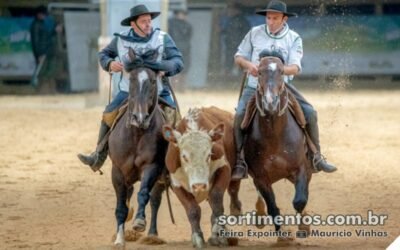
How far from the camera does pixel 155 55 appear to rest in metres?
10.2

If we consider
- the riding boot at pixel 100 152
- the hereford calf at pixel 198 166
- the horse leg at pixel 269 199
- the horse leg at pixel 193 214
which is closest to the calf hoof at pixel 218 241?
the hereford calf at pixel 198 166

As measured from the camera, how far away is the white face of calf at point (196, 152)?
950 cm

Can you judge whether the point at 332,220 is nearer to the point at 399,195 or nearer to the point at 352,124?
the point at 399,195

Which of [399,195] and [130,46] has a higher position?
[130,46]

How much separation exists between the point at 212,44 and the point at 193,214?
1942cm

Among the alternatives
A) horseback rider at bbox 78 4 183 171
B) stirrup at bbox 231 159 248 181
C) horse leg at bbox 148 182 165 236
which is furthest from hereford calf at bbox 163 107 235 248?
horse leg at bbox 148 182 165 236

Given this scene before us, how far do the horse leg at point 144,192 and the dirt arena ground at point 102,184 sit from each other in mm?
497

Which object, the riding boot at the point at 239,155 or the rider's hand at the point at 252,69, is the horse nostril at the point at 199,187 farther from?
the rider's hand at the point at 252,69

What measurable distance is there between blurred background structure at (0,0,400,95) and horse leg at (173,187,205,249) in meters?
18.0

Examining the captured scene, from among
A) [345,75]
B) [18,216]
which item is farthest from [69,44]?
[18,216]

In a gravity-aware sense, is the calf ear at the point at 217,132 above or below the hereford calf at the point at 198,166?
above

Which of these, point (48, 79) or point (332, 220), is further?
point (48, 79)

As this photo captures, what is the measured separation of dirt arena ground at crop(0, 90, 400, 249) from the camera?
10.9 m

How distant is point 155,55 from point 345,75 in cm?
2054
